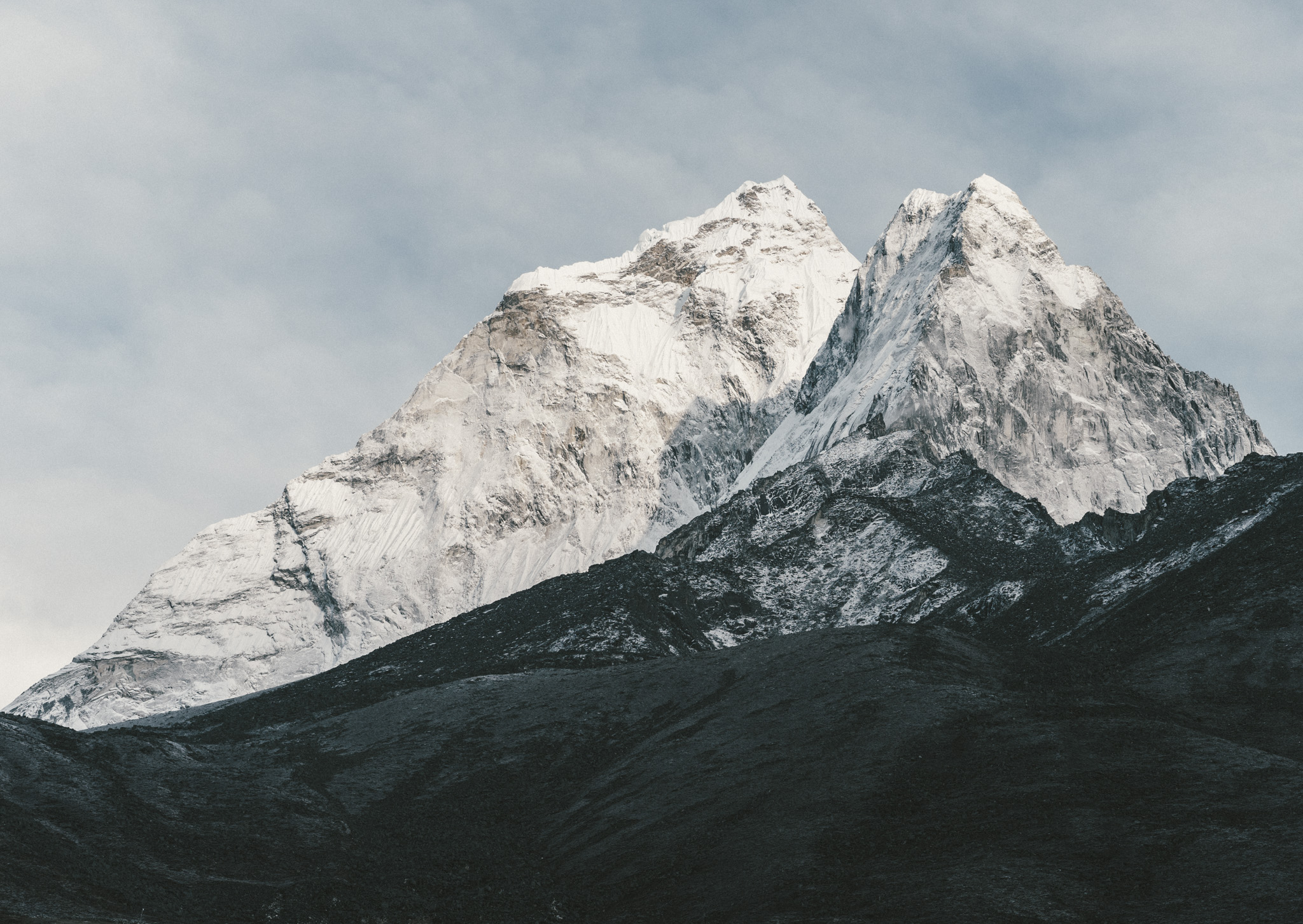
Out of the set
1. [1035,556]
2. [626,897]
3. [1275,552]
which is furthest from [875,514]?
[626,897]

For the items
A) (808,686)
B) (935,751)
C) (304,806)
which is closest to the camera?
(935,751)

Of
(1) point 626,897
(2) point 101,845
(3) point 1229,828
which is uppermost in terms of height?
(2) point 101,845

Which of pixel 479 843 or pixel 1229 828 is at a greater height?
pixel 479 843

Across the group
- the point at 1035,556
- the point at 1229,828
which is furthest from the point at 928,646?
the point at 1035,556

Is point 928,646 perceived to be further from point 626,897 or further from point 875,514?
point 875,514

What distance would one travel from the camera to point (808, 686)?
85250mm

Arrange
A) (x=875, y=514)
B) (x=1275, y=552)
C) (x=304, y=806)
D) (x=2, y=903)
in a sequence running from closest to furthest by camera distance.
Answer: (x=2, y=903) < (x=304, y=806) < (x=1275, y=552) < (x=875, y=514)

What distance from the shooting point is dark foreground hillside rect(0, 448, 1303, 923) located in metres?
51.5

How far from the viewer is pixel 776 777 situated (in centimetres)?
6856

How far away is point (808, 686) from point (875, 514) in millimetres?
82915

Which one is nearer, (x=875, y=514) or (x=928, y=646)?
(x=928, y=646)

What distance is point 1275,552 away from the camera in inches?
3871

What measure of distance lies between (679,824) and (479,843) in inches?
519

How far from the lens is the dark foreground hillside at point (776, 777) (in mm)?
51469
